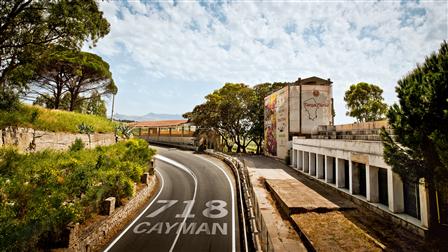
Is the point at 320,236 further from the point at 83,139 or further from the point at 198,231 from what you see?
the point at 83,139

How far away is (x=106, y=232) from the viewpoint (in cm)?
1321

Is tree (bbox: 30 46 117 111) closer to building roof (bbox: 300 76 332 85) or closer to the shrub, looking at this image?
the shrub

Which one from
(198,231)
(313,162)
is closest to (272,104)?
(313,162)

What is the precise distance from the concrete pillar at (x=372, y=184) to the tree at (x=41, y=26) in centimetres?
1918

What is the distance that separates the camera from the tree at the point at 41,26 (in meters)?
12.8

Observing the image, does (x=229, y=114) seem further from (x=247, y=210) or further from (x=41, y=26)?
(x=41, y=26)

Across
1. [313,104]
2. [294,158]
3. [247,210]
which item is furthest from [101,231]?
[313,104]

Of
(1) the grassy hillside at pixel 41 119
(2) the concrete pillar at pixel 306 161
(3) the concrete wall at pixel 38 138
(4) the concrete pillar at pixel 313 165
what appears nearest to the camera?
(3) the concrete wall at pixel 38 138

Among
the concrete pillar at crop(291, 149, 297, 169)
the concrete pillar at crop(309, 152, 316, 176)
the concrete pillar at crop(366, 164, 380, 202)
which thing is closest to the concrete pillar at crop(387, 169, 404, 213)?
the concrete pillar at crop(366, 164, 380, 202)

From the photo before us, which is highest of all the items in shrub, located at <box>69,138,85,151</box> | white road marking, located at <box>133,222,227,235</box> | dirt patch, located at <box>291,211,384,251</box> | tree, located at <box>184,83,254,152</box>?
tree, located at <box>184,83,254,152</box>

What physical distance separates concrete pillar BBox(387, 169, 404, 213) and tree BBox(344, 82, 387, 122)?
106ft

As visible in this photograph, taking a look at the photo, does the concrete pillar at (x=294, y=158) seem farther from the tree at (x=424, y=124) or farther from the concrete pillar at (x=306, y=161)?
the tree at (x=424, y=124)

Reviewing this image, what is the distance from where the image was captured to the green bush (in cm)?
855

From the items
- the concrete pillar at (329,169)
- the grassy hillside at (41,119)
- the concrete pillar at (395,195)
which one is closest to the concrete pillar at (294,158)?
the concrete pillar at (329,169)
